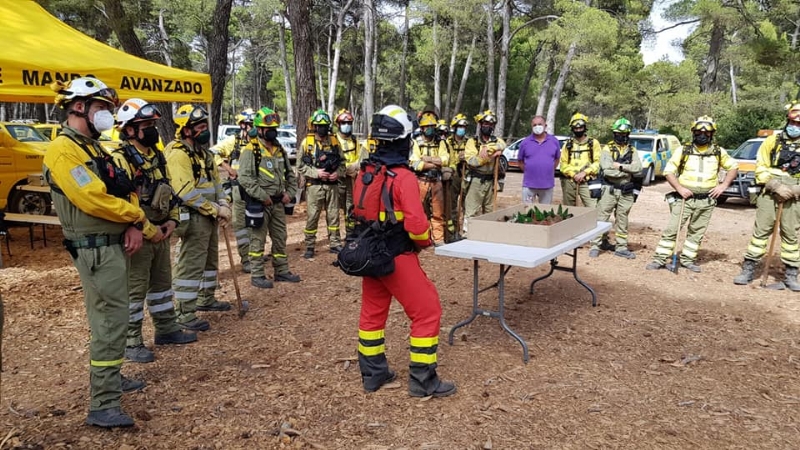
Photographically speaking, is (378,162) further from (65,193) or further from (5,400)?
(5,400)

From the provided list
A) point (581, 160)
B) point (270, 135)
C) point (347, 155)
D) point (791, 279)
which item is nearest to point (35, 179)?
point (270, 135)

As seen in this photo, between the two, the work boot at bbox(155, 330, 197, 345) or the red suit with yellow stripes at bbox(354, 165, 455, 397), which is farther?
the work boot at bbox(155, 330, 197, 345)

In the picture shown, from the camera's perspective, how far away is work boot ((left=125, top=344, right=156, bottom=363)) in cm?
462

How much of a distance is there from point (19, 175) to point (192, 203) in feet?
21.3

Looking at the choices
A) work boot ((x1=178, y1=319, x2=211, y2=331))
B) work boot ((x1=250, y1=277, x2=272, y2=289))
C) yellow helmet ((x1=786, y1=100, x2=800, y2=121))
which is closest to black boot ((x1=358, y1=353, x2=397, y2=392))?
work boot ((x1=178, y1=319, x2=211, y2=331))

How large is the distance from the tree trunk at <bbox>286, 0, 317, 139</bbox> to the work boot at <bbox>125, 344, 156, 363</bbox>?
A: 818 centimetres

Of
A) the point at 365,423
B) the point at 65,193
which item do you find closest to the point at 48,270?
the point at 65,193

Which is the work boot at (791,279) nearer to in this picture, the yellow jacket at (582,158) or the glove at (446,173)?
the yellow jacket at (582,158)

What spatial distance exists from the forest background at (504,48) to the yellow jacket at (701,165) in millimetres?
7695

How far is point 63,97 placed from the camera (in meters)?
3.51

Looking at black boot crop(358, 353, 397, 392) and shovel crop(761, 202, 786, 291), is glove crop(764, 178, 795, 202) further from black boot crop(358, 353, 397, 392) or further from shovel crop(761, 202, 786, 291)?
black boot crop(358, 353, 397, 392)

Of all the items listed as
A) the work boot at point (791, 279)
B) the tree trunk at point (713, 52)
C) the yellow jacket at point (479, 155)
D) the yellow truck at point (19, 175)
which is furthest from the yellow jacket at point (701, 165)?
the tree trunk at point (713, 52)

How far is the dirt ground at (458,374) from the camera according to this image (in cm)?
354

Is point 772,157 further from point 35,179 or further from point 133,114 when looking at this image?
point 35,179
